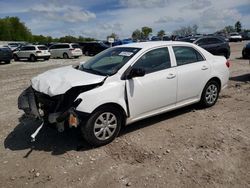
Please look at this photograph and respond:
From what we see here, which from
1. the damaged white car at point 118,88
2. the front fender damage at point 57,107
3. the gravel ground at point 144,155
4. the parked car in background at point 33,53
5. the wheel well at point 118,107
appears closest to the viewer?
the gravel ground at point 144,155

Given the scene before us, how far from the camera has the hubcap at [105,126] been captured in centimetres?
463

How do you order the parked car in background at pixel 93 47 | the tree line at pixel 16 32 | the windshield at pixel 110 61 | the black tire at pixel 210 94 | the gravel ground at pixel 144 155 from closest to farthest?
1. the gravel ground at pixel 144 155
2. the windshield at pixel 110 61
3. the black tire at pixel 210 94
4. the parked car in background at pixel 93 47
5. the tree line at pixel 16 32

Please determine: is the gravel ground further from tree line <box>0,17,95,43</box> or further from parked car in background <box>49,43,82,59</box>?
tree line <box>0,17,95,43</box>

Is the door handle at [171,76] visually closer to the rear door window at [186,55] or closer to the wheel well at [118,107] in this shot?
the rear door window at [186,55]

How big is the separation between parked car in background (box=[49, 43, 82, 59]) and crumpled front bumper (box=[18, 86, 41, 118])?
938 inches

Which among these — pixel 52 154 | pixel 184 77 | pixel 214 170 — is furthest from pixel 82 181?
pixel 184 77

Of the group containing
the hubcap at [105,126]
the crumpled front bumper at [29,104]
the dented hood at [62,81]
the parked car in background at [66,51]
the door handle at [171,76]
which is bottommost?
the parked car in background at [66,51]

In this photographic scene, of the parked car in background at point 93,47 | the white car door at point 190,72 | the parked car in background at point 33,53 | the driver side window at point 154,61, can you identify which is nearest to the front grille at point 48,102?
the driver side window at point 154,61

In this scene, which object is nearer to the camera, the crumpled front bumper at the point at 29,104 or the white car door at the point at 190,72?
the crumpled front bumper at the point at 29,104

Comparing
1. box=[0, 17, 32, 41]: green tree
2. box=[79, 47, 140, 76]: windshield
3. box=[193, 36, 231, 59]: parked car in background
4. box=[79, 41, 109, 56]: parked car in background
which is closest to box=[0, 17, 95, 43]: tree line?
box=[0, 17, 32, 41]: green tree

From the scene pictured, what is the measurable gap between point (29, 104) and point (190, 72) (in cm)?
319

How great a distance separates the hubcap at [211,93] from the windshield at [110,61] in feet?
6.85

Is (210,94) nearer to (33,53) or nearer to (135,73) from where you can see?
(135,73)

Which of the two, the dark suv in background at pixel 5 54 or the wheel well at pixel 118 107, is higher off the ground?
the wheel well at pixel 118 107
